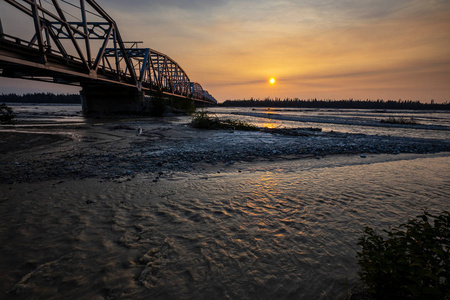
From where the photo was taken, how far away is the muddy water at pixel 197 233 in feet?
7.57

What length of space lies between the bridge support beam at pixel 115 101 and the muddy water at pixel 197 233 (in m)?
34.3

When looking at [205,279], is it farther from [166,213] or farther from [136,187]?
[136,187]

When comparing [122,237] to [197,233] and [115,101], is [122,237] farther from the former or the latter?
[115,101]

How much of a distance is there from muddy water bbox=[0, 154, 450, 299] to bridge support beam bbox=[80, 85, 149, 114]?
3430cm

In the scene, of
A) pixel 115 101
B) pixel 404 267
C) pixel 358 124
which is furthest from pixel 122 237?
pixel 115 101

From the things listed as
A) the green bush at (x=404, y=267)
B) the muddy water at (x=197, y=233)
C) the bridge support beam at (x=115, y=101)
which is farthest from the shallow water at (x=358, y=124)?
the green bush at (x=404, y=267)

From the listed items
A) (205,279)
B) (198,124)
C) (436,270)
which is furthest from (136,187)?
(198,124)

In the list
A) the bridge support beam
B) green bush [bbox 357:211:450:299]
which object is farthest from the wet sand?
the bridge support beam

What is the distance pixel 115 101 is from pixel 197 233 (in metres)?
40.3

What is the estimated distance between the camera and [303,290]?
2.27 metres

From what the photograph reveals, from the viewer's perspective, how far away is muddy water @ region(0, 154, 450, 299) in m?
2.31

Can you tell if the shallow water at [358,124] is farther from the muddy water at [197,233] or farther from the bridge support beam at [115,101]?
the muddy water at [197,233]

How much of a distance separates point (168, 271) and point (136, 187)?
299 centimetres

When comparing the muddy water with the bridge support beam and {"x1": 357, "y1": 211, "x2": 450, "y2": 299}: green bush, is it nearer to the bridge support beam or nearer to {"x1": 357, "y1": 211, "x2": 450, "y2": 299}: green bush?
{"x1": 357, "y1": 211, "x2": 450, "y2": 299}: green bush
